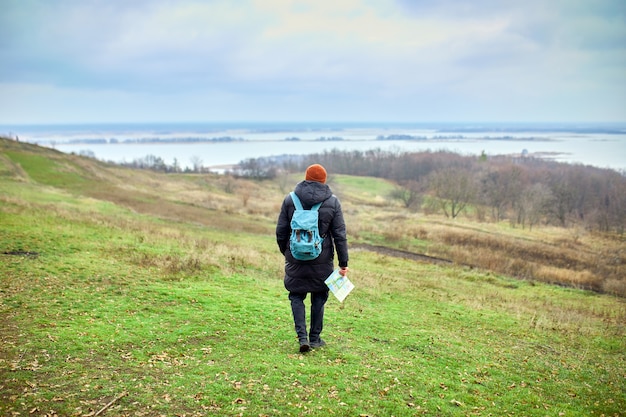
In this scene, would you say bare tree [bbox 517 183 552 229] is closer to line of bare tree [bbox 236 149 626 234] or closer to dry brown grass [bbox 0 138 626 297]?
line of bare tree [bbox 236 149 626 234]

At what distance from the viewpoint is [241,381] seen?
21.8 ft

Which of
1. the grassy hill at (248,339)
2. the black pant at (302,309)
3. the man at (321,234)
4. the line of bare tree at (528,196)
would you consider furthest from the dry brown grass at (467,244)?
the man at (321,234)

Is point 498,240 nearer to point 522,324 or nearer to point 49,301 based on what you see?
point 522,324

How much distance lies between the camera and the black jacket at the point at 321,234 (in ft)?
24.2

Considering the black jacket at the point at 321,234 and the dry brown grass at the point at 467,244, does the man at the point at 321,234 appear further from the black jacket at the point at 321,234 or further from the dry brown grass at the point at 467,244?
the dry brown grass at the point at 467,244

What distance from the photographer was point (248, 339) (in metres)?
8.71

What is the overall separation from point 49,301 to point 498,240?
3743cm

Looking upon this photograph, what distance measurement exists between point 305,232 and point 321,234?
365 millimetres

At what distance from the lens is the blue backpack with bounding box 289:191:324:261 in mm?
7227

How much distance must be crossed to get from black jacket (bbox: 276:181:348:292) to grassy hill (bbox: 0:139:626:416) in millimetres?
1458

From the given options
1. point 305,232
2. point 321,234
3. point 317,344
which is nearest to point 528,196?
point 317,344

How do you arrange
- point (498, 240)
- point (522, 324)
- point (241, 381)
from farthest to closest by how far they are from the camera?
point (498, 240) → point (522, 324) → point (241, 381)

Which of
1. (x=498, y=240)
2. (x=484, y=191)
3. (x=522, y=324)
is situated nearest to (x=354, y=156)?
(x=484, y=191)

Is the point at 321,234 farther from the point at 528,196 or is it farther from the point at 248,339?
the point at 528,196
